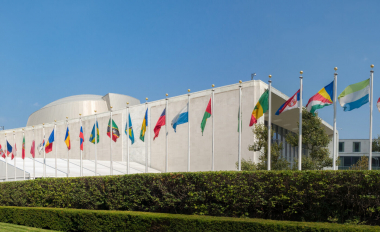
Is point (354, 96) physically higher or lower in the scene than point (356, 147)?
higher

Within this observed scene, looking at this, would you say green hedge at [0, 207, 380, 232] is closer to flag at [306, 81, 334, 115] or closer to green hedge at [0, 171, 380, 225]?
green hedge at [0, 171, 380, 225]

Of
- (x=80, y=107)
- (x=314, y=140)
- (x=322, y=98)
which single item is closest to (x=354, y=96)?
(x=322, y=98)

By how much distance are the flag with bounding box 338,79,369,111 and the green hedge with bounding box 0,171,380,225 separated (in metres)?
3.55

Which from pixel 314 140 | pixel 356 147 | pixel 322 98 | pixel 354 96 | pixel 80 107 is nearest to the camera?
pixel 354 96

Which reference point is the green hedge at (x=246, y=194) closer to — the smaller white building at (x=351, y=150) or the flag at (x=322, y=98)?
the flag at (x=322, y=98)

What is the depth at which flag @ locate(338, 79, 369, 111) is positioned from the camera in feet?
46.1

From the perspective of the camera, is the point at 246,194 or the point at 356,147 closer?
the point at 246,194

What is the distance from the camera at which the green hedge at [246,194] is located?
1191 centimetres

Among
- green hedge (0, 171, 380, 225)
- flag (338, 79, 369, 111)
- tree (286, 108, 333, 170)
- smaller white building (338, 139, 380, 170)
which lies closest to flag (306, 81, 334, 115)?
flag (338, 79, 369, 111)

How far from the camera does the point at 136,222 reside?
1507cm

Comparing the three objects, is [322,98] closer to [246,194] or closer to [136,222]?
[246,194]

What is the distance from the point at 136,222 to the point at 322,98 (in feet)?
32.5

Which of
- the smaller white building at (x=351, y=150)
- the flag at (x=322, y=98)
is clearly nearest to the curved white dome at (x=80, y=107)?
the flag at (x=322, y=98)

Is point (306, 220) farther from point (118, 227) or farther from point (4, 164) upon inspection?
point (4, 164)
